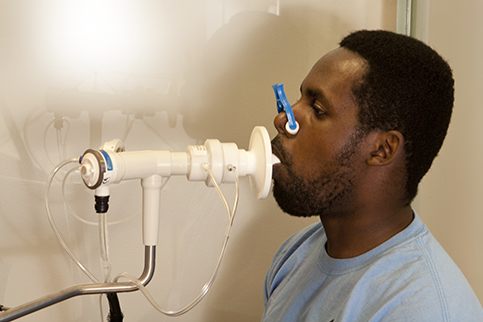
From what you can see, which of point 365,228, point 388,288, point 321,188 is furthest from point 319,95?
point 388,288

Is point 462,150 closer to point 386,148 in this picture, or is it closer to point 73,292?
point 386,148

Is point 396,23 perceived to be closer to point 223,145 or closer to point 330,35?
point 330,35

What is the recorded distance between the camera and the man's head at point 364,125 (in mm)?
893

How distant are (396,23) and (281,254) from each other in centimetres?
89

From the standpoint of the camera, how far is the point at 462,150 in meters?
1.31

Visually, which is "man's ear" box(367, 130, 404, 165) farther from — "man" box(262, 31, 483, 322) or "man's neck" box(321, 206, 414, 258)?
"man's neck" box(321, 206, 414, 258)

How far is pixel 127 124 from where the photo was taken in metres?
1.37

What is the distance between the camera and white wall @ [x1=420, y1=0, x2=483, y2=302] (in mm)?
1242

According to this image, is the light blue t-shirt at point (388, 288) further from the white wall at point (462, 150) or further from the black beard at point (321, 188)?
the white wall at point (462, 150)

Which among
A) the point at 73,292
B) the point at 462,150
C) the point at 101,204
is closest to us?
the point at 73,292

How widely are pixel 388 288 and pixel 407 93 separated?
38 cm

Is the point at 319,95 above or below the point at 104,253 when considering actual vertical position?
above

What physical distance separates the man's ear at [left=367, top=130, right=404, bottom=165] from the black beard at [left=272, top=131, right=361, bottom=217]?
38 millimetres

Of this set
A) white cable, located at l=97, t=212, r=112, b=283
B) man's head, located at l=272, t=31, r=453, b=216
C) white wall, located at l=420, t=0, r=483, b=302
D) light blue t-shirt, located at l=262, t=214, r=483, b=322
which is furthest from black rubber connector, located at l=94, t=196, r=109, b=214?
white wall, located at l=420, t=0, r=483, b=302
